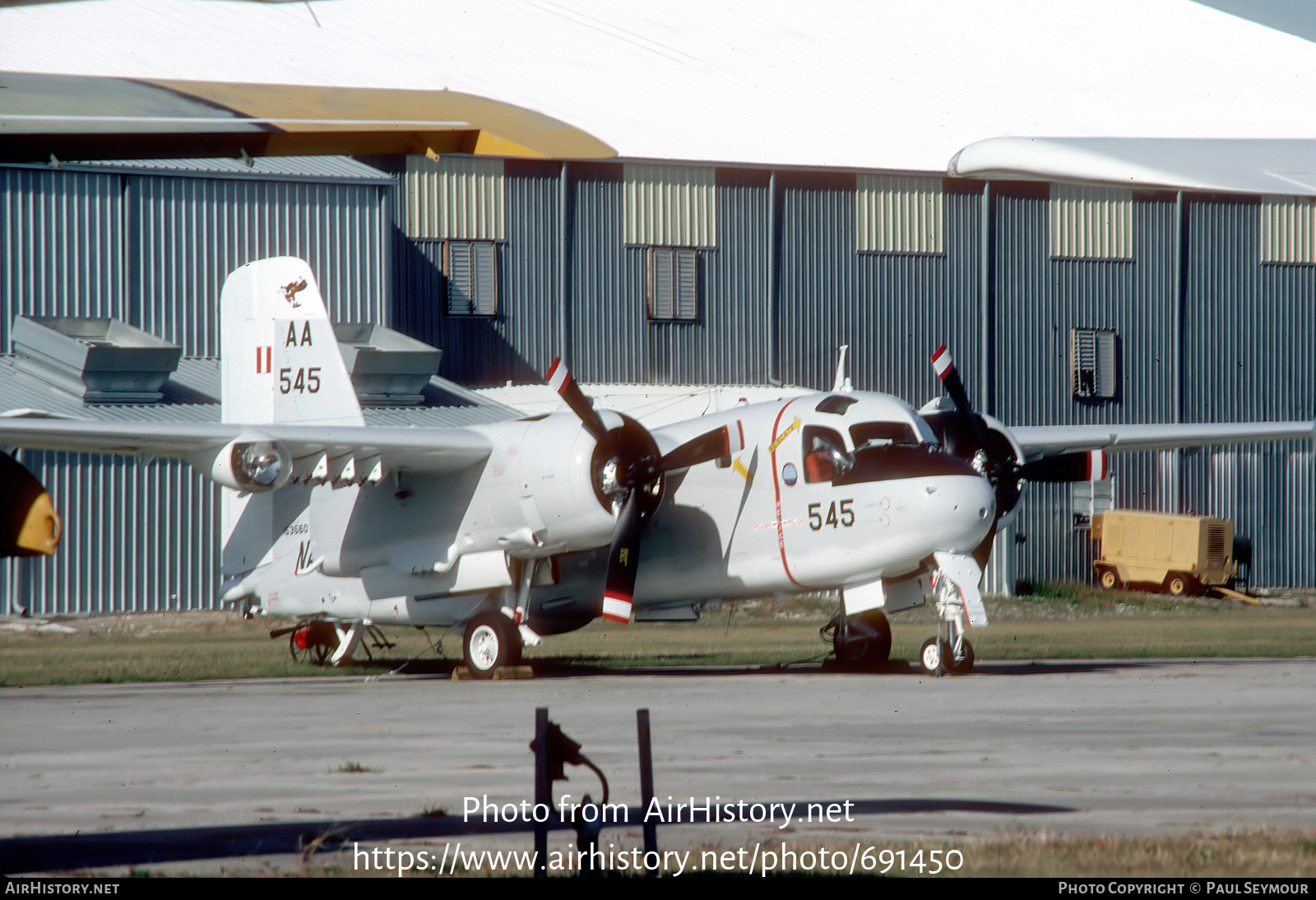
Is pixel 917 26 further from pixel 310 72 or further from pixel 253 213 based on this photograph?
pixel 253 213

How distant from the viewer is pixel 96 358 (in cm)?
3366

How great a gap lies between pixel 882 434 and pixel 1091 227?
30126 mm

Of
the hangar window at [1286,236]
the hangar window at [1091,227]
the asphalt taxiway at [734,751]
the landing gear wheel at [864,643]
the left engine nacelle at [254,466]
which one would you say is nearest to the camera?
the asphalt taxiway at [734,751]

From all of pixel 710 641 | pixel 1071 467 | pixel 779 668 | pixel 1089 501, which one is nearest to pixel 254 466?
pixel 779 668

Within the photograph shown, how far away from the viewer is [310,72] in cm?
2292

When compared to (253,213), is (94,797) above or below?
below

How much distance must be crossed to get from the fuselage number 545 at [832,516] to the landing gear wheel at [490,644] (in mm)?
4401

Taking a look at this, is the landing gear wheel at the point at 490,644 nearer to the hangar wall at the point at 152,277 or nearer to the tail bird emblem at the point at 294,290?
the tail bird emblem at the point at 294,290

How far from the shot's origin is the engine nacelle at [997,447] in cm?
2117

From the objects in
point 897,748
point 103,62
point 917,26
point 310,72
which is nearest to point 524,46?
point 310,72

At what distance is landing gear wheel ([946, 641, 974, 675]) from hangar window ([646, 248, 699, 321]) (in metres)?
24.8

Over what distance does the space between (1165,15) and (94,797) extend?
1169 cm

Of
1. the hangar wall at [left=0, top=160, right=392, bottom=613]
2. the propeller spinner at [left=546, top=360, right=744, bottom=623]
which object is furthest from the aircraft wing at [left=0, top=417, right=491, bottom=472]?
the hangar wall at [left=0, top=160, right=392, bottom=613]

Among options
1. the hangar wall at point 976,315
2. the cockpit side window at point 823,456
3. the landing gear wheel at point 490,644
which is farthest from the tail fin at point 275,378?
the hangar wall at point 976,315
